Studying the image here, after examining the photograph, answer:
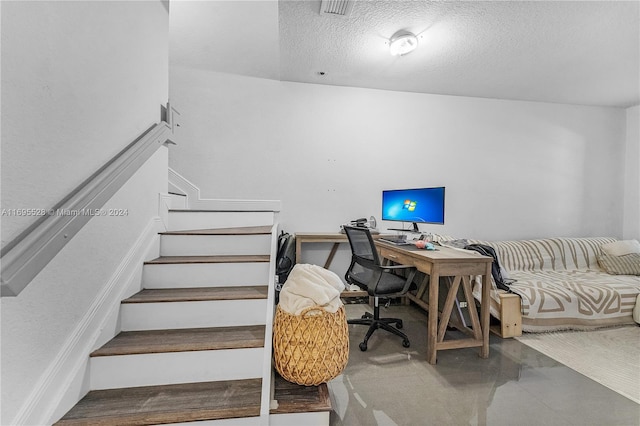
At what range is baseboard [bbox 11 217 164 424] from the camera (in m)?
1.00

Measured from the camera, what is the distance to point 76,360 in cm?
119

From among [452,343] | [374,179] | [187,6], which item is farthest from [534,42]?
[187,6]

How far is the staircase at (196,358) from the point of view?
1.16 metres

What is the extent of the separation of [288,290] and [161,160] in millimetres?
1392

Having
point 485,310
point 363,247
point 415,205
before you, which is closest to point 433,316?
point 485,310

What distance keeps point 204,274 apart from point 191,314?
0.99 ft

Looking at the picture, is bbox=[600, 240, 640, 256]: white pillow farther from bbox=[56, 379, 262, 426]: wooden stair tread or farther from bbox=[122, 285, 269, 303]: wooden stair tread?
bbox=[56, 379, 262, 426]: wooden stair tread

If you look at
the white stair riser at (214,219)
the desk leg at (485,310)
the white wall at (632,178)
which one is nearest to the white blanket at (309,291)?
the white stair riser at (214,219)

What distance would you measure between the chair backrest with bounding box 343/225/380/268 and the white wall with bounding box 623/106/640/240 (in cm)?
441

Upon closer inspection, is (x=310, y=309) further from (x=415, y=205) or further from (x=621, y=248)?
(x=621, y=248)

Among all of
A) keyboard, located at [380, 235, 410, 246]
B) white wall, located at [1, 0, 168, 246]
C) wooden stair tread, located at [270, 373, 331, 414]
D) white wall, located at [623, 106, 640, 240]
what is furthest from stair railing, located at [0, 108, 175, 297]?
white wall, located at [623, 106, 640, 240]

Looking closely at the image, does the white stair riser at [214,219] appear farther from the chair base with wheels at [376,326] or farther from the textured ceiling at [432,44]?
the textured ceiling at [432,44]

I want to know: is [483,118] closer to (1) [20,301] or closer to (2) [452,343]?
(2) [452,343]

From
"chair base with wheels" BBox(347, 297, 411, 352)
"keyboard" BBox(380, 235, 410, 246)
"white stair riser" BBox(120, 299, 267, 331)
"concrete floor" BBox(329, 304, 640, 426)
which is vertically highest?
"keyboard" BBox(380, 235, 410, 246)
